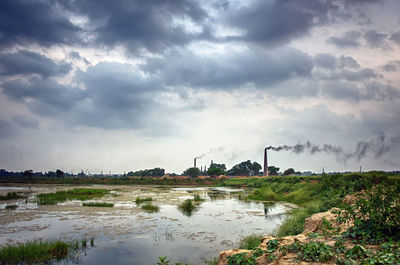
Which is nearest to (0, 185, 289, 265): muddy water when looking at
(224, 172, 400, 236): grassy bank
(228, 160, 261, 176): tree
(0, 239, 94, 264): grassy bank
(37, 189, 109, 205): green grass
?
(0, 239, 94, 264): grassy bank

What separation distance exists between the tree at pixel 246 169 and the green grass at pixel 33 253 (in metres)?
122

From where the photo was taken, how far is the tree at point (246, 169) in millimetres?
130125

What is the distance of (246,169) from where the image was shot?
5217 inches

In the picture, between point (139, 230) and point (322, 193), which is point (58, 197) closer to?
point (139, 230)

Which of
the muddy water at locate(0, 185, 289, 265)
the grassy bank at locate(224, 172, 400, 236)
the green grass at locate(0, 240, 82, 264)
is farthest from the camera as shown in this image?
the grassy bank at locate(224, 172, 400, 236)

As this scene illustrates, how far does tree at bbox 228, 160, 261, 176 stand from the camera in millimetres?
130125

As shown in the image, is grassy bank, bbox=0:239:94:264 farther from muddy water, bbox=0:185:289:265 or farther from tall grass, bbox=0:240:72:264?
muddy water, bbox=0:185:289:265

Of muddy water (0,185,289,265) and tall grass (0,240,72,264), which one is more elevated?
tall grass (0,240,72,264)

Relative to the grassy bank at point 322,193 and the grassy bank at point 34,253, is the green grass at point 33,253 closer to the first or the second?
the grassy bank at point 34,253

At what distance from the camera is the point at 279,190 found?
41000 millimetres

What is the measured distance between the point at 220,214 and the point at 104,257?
1156 cm

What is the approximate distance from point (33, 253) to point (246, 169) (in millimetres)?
127148

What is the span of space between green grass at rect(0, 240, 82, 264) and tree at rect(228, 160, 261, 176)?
122360 mm

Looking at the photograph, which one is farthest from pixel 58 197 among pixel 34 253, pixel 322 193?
pixel 322 193
